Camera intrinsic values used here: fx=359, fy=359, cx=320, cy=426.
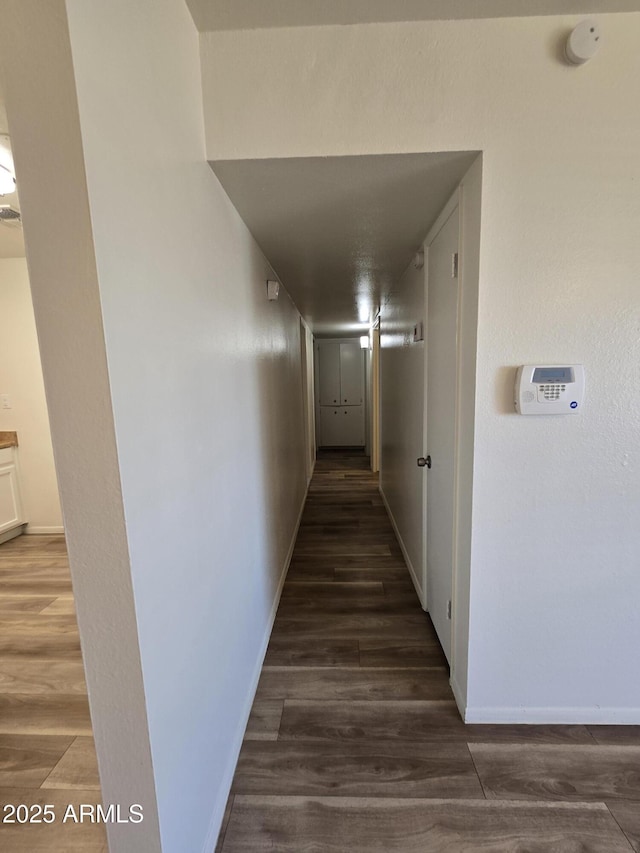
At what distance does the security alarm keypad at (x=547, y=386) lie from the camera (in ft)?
4.25

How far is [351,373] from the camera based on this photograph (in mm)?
7012

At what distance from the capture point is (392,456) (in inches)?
138

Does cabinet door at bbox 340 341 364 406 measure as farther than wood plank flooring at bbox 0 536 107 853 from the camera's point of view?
Yes

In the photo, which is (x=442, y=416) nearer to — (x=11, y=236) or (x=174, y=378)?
(x=174, y=378)

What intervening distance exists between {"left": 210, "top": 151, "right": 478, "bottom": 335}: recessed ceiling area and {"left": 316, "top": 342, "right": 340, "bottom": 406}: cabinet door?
14.0 feet

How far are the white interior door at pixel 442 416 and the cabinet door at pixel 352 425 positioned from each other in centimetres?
508

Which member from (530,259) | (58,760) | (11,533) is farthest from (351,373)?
(58,760)

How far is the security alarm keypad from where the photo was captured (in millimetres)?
1294

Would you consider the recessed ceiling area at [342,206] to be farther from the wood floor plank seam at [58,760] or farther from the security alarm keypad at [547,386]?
the wood floor plank seam at [58,760]

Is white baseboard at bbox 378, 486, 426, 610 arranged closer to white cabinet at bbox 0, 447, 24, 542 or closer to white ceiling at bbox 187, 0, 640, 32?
white ceiling at bbox 187, 0, 640, 32

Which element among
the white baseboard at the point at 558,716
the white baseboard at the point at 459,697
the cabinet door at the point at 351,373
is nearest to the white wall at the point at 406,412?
the white baseboard at the point at 459,697

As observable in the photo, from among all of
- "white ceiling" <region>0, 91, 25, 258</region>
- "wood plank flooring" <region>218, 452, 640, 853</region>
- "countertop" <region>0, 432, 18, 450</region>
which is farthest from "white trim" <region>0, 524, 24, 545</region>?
"wood plank flooring" <region>218, 452, 640, 853</region>

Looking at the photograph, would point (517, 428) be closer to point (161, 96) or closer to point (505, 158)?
point (505, 158)

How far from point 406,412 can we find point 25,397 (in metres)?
3.50
